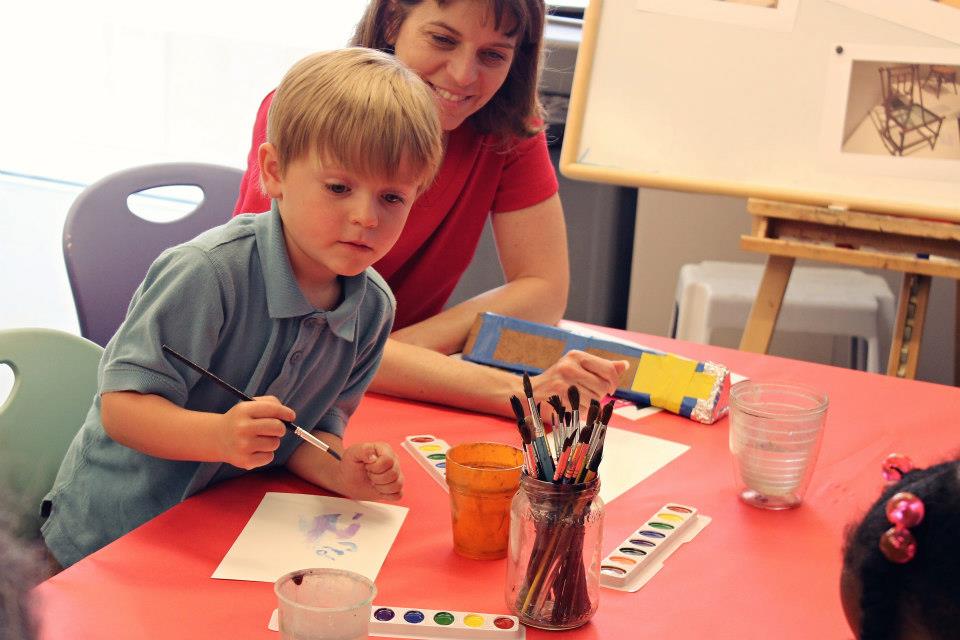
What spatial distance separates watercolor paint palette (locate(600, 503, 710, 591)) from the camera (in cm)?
99

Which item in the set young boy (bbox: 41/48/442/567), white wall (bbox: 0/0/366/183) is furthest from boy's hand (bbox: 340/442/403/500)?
white wall (bbox: 0/0/366/183)

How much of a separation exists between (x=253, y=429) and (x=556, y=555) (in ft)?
0.98

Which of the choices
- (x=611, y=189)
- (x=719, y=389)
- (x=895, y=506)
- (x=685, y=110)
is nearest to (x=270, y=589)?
(x=895, y=506)

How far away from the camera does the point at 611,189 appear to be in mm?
3496

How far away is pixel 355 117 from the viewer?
108cm

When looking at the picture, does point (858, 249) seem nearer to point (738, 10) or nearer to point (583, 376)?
point (738, 10)

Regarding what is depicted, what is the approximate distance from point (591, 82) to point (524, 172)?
45 cm

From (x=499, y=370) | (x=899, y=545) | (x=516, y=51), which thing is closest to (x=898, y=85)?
(x=516, y=51)

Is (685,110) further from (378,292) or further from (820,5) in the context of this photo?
(378,292)

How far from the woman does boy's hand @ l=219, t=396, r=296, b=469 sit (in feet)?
1.54

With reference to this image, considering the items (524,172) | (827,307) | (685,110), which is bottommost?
(827,307)

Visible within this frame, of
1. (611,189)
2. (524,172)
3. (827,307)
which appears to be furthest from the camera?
(611,189)

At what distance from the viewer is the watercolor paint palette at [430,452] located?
1.21 metres

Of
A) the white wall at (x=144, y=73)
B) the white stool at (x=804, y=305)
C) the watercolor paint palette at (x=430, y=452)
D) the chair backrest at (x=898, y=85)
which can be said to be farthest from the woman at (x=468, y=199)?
the white wall at (x=144, y=73)
